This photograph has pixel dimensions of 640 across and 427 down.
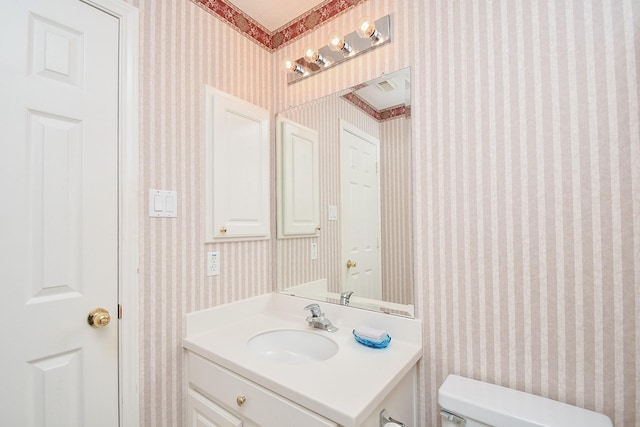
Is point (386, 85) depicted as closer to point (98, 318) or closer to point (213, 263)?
point (213, 263)

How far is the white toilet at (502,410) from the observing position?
83cm

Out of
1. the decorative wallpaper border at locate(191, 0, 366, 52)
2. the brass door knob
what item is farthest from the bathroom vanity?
the decorative wallpaper border at locate(191, 0, 366, 52)

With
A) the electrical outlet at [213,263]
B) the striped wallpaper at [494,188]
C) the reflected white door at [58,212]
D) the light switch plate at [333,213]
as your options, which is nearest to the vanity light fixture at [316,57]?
the striped wallpaper at [494,188]

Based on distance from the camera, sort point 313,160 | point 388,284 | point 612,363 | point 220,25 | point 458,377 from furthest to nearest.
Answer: point 313,160 < point 220,25 < point 388,284 < point 458,377 < point 612,363

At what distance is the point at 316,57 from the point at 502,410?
1676 mm

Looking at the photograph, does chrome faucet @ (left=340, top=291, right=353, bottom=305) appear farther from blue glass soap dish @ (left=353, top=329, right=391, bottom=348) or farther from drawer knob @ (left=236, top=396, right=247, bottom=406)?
drawer knob @ (left=236, top=396, right=247, bottom=406)

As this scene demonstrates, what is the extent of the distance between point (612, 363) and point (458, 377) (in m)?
0.45

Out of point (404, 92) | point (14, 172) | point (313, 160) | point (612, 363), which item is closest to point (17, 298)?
point (14, 172)

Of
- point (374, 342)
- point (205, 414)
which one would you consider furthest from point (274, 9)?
point (205, 414)

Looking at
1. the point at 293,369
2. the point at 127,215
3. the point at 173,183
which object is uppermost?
the point at 173,183

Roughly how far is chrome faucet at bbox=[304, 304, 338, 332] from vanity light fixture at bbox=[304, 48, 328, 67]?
1.27m

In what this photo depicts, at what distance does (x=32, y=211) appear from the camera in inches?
36.8

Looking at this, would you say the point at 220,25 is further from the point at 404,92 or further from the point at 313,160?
the point at 404,92

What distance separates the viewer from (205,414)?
1.19 metres
